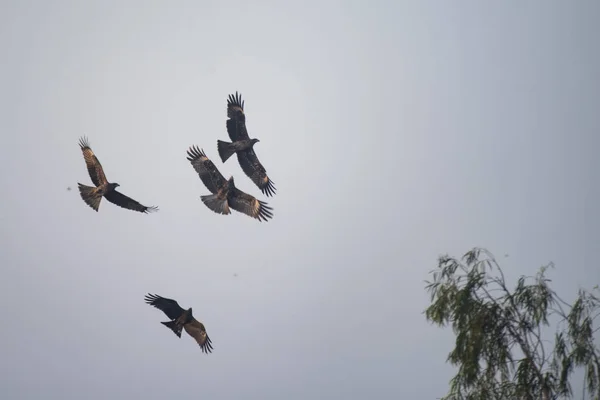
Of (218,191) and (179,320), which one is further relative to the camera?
(218,191)

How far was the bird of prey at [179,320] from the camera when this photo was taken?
16609 millimetres

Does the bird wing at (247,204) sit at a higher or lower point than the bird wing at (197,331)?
higher

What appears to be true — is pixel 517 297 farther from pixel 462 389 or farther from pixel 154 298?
pixel 154 298

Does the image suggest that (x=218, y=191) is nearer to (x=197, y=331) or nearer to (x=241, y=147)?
(x=241, y=147)

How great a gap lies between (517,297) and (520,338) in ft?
2.41

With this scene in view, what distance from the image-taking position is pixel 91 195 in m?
17.2

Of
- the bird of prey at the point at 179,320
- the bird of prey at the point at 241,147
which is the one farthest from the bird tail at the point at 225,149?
the bird of prey at the point at 179,320

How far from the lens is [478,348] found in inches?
464

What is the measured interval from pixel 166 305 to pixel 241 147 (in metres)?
4.44

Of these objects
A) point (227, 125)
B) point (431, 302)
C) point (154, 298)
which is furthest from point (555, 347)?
point (227, 125)

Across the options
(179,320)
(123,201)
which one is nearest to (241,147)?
(123,201)

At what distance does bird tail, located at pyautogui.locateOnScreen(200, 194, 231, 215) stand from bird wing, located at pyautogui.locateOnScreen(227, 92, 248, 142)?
161 cm

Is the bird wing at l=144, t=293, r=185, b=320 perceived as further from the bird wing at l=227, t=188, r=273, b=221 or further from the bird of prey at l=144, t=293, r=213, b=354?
the bird wing at l=227, t=188, r=273, b=221

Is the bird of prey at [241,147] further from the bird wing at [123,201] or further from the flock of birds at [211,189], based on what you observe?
the bird wing at [123,201]
